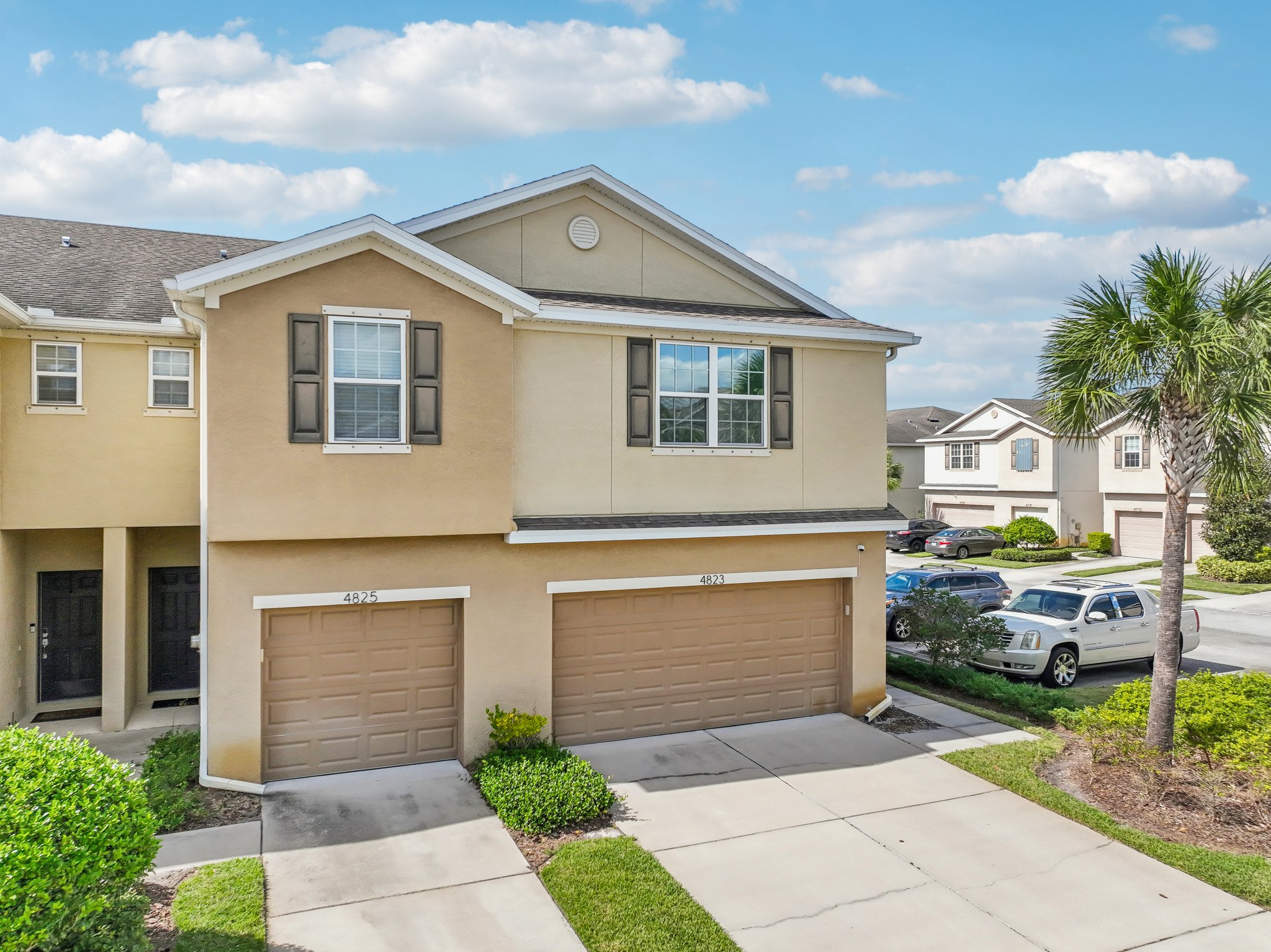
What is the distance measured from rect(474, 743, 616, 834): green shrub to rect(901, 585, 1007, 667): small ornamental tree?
24.8 ft

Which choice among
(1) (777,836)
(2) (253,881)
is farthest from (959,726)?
(2) (253,881)

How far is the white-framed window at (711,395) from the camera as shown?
1167 centimetres

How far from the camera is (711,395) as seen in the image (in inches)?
467

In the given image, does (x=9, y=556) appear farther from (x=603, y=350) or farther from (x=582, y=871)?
(x=582, y=871)

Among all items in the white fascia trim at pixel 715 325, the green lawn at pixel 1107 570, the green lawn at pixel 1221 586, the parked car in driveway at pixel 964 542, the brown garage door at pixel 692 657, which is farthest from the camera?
the parked car in driveway at pixel 964 542

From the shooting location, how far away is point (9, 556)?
12.0m

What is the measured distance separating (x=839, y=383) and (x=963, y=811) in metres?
6.14

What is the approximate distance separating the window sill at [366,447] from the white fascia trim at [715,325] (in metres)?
2.11

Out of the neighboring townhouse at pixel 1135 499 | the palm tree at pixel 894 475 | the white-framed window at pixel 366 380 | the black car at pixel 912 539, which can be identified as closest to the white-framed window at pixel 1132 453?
the neighboring townhouse at pixel 1135 499

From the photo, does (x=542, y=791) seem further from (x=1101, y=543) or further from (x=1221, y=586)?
(x=1101, y=543)

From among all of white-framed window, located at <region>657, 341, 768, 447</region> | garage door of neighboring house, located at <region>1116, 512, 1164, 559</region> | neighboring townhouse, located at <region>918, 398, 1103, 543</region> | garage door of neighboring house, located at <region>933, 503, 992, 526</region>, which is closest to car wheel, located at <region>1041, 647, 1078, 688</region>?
white-framed window, located at <region>657, 341, 768, 447</region>

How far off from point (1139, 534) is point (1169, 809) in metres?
28.8

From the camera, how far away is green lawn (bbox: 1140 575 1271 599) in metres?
26.6

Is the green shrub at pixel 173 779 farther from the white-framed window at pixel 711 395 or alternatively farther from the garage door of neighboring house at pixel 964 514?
the garage door of neighboring house at pixel 964 514
